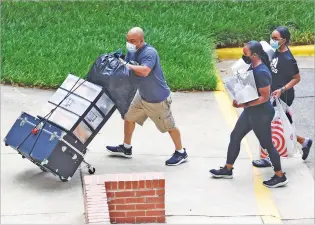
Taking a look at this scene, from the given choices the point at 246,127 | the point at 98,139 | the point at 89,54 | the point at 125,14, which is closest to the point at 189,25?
the point at 125,14

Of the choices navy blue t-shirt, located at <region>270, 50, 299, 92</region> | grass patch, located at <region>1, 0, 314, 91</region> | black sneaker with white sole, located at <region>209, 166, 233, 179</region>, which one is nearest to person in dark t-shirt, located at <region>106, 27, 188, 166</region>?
black sneaker with white sole, located at <region>209, 166, 233, 179</region>

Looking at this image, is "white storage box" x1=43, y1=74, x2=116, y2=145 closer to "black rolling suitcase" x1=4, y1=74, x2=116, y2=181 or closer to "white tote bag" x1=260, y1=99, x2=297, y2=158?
"black rolling suitcase" x1=4, y1=74, x2=116, y2=181

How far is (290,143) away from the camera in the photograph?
8.63 m

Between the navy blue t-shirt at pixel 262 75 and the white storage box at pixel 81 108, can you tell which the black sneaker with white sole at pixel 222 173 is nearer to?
the navy blue t-shirt at pixel 262 75

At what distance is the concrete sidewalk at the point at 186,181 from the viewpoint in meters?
7.68

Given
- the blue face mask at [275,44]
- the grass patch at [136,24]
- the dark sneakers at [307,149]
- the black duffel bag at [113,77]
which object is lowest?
the dark sneakers at [307,149]

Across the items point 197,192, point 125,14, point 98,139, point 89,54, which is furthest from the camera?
point 125,14

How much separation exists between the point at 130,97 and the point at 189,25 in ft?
15.1

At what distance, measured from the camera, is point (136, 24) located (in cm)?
1292

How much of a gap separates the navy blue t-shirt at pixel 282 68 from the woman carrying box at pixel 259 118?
238 millimetres

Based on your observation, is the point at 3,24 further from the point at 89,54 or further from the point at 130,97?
the point at 130,97

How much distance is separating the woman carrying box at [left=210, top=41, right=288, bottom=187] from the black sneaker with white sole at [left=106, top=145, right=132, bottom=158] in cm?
94

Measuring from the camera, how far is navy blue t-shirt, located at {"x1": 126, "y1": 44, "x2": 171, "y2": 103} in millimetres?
8258

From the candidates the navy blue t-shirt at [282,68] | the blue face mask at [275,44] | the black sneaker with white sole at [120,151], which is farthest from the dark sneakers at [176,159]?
the blue face mask at [275,44]
